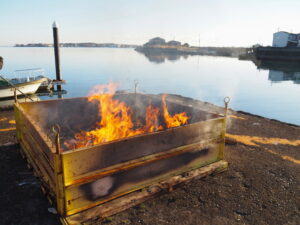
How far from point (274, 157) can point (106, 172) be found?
205 inches

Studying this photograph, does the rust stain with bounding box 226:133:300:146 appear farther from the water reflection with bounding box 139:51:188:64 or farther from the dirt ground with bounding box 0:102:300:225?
the water reflection with bounding box 139:51:188:64

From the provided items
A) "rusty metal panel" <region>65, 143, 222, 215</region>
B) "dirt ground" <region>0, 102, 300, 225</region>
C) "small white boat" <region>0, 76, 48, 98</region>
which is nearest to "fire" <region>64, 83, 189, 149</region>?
"rusty metal panel" <region>65, 143, 222, 215</region>

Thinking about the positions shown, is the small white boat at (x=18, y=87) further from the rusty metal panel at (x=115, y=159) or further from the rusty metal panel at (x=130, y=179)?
the rusty metal panel at (x=130, y=179)

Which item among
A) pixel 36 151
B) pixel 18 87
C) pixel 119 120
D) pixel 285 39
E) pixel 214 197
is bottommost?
pixel 214 197

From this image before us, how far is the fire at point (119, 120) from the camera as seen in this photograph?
606 cm

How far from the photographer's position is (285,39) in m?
71.2

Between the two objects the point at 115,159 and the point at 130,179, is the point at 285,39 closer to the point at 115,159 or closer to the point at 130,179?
the point at 130,179

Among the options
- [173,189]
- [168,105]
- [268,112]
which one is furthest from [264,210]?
[268,112]

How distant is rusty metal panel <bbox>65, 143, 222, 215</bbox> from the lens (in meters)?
3.88

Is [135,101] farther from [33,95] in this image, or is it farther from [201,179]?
[33,95]

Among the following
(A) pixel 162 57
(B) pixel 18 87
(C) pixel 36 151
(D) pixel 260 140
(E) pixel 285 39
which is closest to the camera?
(C) pixel 36 151

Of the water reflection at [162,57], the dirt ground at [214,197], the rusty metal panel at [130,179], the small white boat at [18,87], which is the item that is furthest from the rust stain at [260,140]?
the water reflection at [162,57]

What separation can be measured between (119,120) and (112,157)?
2.93 metres

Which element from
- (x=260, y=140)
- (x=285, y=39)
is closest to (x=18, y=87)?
(x=260, y=140)
